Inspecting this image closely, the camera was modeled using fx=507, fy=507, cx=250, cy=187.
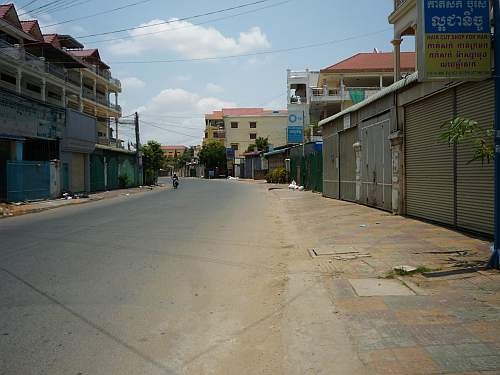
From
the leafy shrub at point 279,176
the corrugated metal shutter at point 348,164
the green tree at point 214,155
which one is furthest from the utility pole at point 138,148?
the green tree at point 214,155

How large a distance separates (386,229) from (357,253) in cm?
342

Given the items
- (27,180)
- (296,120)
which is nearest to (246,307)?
(27,180)

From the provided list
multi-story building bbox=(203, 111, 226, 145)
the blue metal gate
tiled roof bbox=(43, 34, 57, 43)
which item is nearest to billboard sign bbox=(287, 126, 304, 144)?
the blue metal gate

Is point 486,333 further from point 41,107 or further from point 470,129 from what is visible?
point 41,107

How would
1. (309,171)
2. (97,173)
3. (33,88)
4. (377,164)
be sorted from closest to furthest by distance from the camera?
(377,164) → (309,171) → (97,173) → (33,88)

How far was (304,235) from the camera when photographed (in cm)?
1284

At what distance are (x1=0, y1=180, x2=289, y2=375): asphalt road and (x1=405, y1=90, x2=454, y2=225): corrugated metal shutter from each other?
4.31m

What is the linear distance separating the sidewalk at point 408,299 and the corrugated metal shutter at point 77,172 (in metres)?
25.9

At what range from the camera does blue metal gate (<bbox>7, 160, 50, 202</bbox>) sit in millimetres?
24531

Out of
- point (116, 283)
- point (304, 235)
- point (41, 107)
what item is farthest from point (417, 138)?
point (41, 107)

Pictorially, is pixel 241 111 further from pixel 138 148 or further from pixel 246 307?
pixel 246 307

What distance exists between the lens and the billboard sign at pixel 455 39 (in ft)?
25.1

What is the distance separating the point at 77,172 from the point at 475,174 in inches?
1172

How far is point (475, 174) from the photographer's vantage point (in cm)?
1069
